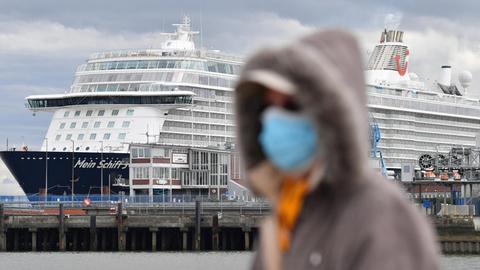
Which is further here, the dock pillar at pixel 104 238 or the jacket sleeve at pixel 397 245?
the dock pillar at pixel 104 238

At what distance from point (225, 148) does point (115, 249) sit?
23757 mm

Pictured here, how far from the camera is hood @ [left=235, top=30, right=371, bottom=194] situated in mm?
2814

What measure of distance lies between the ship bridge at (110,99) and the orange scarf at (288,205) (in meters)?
81.8

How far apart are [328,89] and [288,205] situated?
287mm

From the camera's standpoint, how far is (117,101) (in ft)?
282

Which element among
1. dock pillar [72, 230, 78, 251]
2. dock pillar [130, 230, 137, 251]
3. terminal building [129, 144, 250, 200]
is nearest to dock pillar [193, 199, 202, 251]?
dock pillar [130, 230, 137, 251]

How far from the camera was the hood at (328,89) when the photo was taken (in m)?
2.81

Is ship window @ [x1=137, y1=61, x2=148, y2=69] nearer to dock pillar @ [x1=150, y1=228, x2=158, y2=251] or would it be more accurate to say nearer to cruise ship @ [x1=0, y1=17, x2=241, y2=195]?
cruise ship @ [x1=0, y1=17, x2=241, y2=195]

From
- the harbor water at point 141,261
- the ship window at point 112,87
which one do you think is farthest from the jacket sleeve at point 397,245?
the ship window at point 112,87

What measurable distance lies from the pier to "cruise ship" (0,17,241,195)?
54.2 feet

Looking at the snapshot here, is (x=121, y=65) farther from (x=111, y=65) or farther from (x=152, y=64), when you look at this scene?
(x=152, y=64)

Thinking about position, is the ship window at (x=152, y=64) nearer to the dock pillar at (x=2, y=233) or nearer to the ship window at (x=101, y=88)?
the ship window at (x=101, y=88)

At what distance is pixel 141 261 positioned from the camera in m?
51.6

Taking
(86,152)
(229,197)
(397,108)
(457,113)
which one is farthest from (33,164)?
(457,113)
